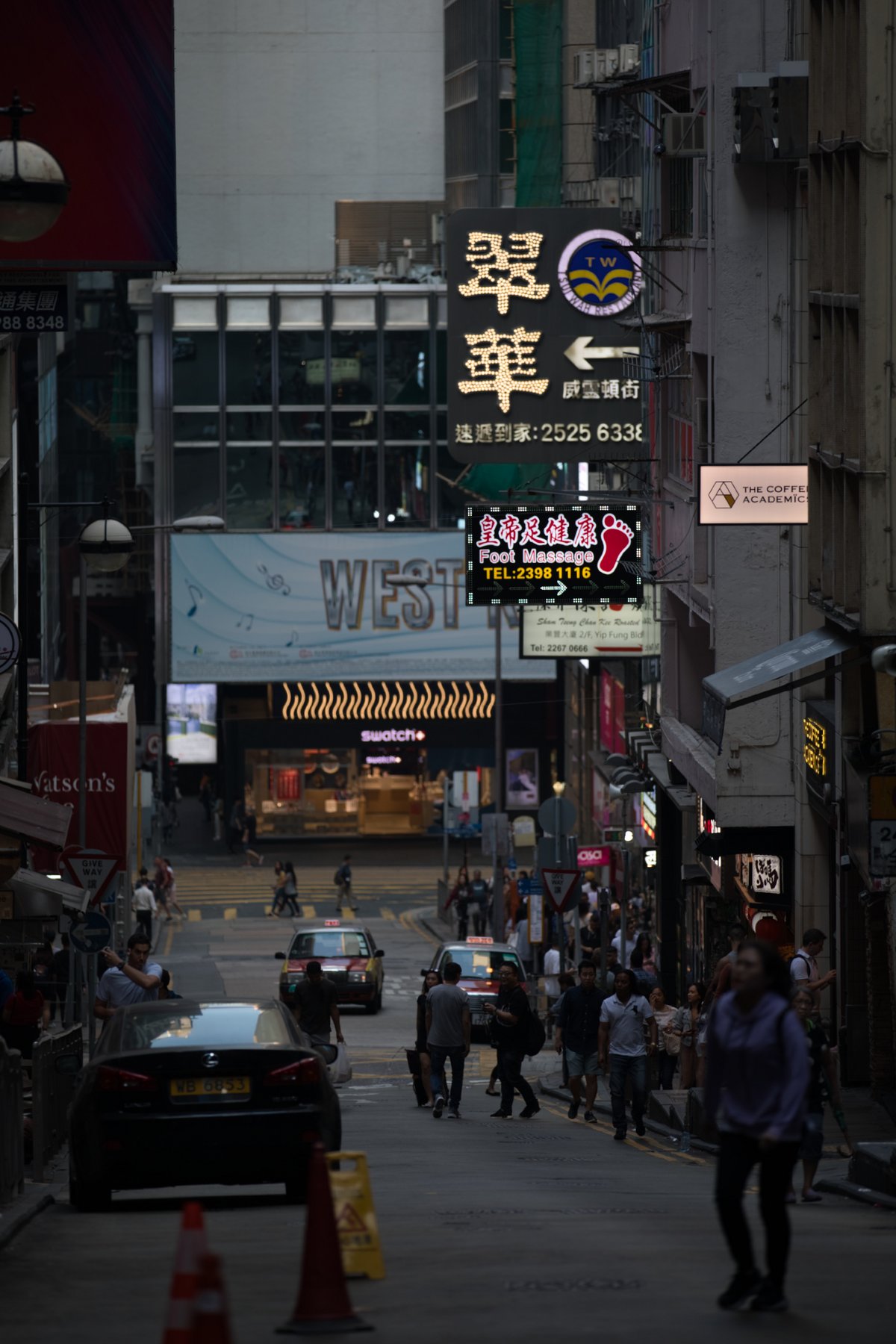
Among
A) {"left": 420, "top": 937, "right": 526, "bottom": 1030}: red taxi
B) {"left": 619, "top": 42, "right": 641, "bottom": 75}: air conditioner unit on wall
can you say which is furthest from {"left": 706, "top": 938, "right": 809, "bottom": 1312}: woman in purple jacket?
{"left": 619, "top": 42, "right": 641, "bottom": 75}: air conditioner unit on wall

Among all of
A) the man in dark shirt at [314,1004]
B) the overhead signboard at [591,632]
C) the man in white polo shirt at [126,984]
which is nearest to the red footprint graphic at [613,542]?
the overhead signboard at [591,632]

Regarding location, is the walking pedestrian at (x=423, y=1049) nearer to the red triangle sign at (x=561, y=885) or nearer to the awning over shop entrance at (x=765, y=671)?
the awning over shop entrance at (x=765, y=671)

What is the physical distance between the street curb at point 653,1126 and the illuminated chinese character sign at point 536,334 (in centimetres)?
1040

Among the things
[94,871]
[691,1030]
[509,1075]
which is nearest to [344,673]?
[94,871]

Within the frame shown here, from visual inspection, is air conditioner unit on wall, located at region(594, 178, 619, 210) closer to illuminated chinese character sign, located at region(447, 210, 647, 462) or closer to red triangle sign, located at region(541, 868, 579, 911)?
illuminated chinese character sign, located at region(447, 210, 647, 462)

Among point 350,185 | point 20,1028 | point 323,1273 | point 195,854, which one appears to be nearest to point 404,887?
point 195,854

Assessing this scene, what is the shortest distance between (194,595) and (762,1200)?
6452cm

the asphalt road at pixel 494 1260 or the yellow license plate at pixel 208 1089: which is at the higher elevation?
the yellow license plate at pixel 208 1089

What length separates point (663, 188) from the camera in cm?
3622

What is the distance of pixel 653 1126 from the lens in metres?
22.9

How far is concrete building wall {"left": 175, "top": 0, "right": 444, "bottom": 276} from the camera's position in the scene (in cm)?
Answer: 8175

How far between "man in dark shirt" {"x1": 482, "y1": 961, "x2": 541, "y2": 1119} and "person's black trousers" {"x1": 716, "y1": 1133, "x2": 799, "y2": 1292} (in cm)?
1380

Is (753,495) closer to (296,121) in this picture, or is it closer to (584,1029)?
(584,1029)

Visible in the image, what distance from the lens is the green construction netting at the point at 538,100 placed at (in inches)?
2527
